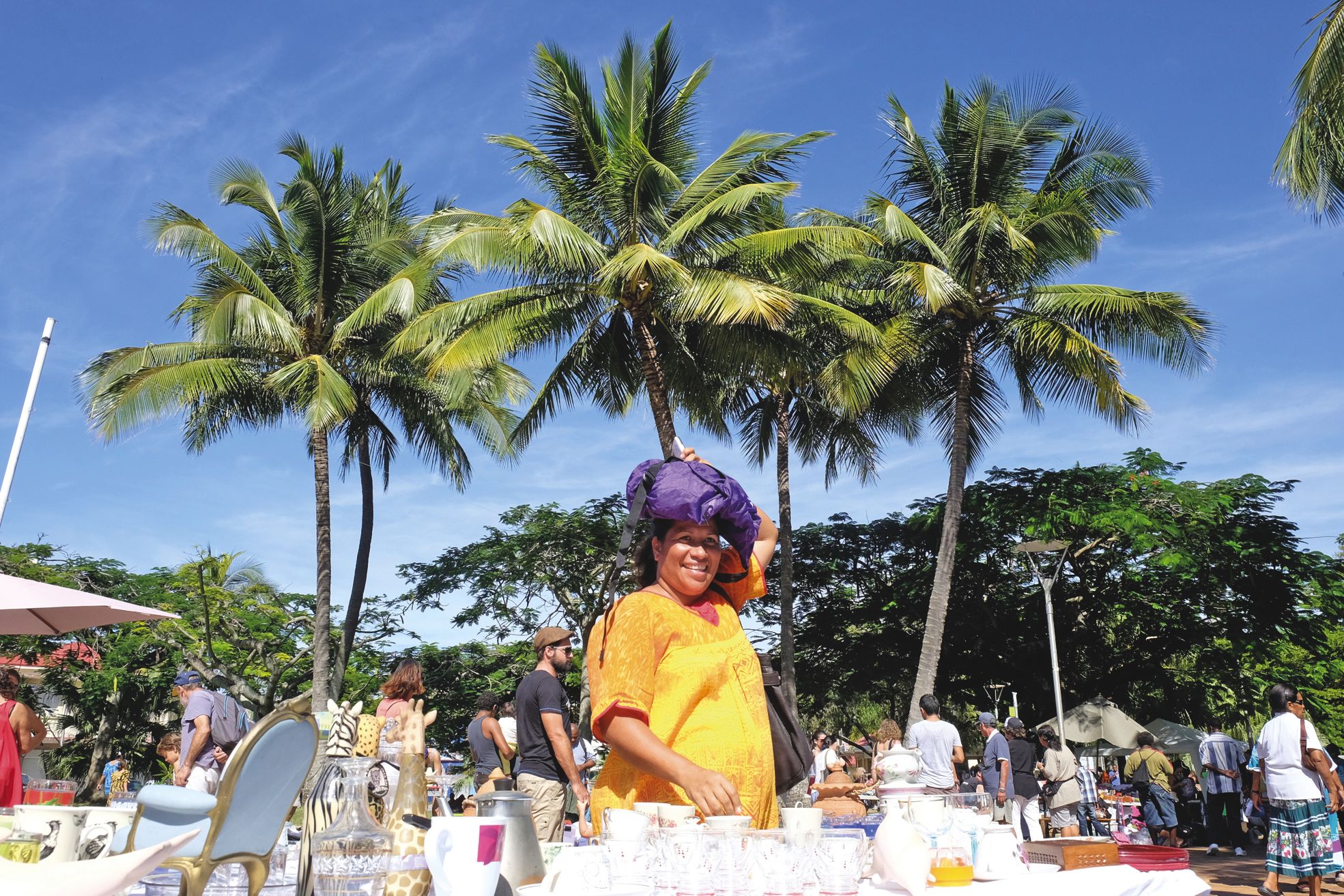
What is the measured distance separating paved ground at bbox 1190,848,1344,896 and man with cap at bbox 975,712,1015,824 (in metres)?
1.89

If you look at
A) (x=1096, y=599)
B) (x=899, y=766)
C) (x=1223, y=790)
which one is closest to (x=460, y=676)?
(x=1096, y=599)

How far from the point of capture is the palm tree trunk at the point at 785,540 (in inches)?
774

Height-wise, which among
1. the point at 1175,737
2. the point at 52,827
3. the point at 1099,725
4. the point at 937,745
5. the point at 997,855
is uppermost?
the point at 52,827

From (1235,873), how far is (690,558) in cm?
1146

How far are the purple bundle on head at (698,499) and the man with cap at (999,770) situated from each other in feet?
29.9

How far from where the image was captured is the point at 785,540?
1950cm

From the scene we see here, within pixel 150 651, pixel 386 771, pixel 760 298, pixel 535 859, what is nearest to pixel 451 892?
pixel 535 859

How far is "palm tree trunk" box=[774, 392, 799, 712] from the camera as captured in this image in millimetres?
19656

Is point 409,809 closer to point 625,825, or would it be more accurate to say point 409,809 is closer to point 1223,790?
point 625,825

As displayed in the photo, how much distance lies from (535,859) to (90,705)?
24.3 meters

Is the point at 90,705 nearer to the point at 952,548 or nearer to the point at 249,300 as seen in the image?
the point at 249,300

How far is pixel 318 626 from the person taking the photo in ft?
56.5

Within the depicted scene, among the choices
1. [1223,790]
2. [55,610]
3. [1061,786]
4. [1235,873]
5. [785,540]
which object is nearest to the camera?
[55,610]

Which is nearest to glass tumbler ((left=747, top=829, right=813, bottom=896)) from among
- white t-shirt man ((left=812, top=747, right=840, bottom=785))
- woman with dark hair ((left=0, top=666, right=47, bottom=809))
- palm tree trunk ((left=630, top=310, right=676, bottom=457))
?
woman with dark hair ((left=0, top=666, right=47, bottom=809))
